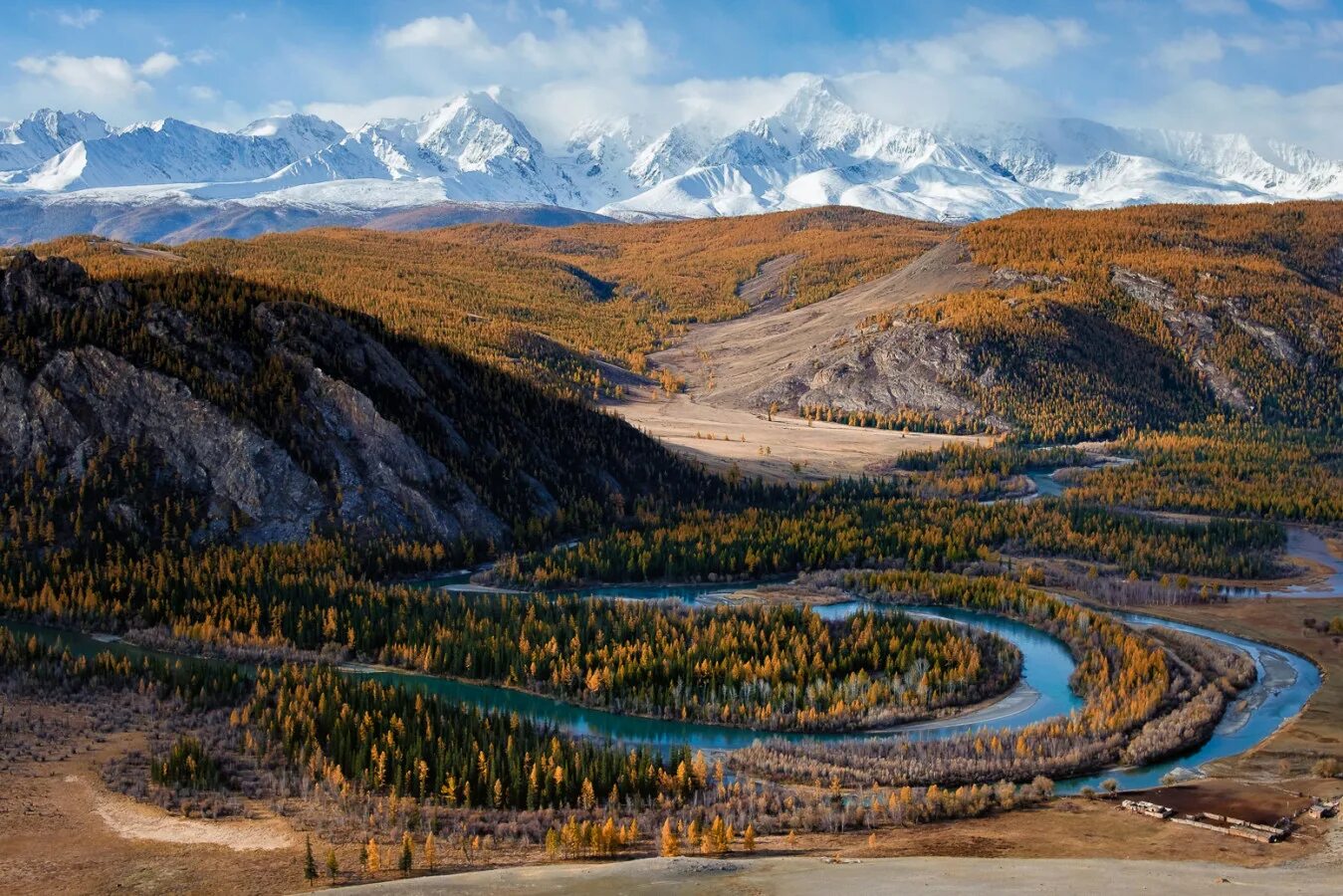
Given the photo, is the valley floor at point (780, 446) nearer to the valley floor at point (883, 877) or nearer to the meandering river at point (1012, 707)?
the meandering river at point (1012, 707)

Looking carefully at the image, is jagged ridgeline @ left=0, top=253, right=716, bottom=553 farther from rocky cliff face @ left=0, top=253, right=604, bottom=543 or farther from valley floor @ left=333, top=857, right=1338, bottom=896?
valley floor @ left=333, top=857, right=1338, bottom=896

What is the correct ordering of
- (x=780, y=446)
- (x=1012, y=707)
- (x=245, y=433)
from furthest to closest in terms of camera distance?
1. (x=780, y=446)
2. (x=245, y=433)
3. (x=1012, y=707)

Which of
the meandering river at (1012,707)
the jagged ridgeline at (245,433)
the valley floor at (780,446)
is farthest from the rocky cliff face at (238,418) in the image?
the valley floor at (780,446)

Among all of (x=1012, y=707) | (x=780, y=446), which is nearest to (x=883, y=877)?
(x=1012, y=707)

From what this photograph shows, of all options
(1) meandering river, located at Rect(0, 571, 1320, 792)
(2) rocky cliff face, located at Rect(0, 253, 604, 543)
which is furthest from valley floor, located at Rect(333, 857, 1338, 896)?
(2) rocky cliff face, located at Rect(0, 253, 604, 543)

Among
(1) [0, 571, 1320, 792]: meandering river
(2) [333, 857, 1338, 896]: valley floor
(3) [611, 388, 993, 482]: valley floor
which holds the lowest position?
(1) [0, 571, 1320, 792]: meandering river

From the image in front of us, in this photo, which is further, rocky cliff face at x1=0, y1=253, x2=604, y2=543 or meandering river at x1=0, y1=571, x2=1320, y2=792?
rocky cliff face at x1=0, y1=253, x2=604, y2=543

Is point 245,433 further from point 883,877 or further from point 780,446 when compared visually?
point 780,446
